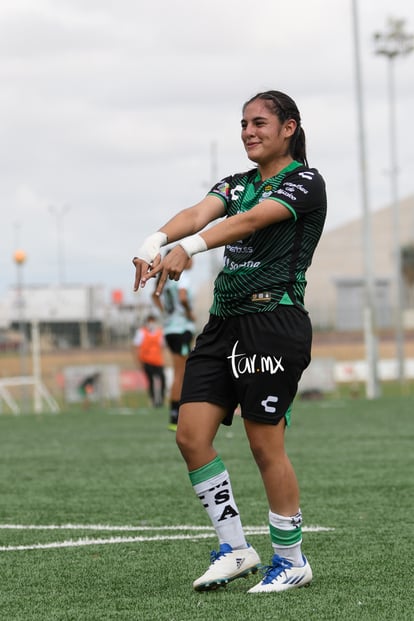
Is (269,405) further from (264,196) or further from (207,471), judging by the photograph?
(264,196)

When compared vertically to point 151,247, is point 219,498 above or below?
below

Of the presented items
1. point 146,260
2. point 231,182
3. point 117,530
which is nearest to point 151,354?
point 117,530

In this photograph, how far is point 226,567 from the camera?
528cm

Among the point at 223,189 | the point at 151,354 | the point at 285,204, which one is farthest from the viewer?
the point at 151,354

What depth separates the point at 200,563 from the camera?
5.91m

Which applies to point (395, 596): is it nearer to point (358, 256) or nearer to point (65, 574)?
point (65, 574)

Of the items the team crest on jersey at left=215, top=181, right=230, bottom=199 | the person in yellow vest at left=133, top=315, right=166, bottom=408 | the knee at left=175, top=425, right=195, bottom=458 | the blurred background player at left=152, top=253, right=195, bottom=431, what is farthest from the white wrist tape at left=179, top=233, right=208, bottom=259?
the person in yellow vest at left=133, top=315, right=166, bottom=408

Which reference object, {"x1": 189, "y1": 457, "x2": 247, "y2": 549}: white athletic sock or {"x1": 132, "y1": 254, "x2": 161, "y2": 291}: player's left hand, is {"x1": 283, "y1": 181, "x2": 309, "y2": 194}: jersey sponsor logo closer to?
{"x1": 132, "y1": 254, "x2": 161, "y2": 291}: player's left hand

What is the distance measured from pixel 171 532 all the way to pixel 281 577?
1857 millimetres

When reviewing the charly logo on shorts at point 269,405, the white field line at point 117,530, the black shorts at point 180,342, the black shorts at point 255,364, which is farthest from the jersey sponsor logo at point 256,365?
the black shorts at point 180,342

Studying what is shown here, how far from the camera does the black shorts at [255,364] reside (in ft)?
17.1

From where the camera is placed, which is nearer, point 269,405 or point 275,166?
point 269,405

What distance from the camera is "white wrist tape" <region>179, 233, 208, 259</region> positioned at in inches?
195

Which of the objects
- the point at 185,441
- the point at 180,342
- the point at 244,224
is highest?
the point at 244,224
